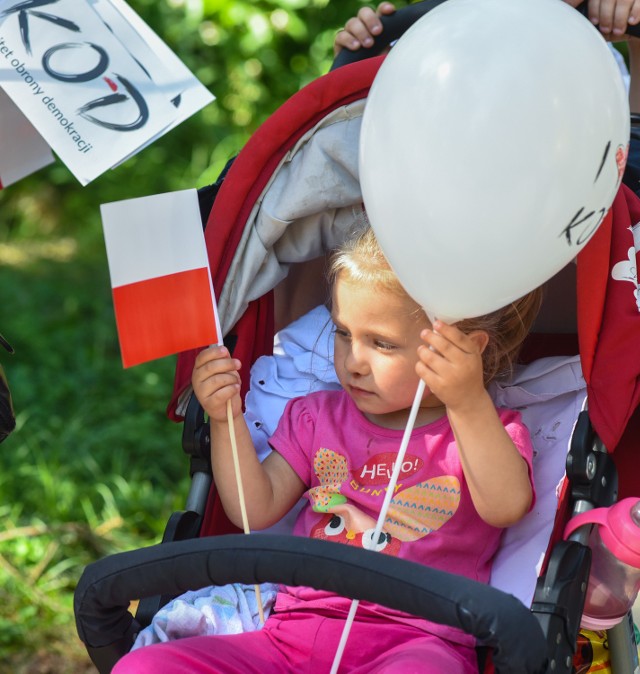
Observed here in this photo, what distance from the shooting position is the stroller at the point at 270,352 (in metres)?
1.42

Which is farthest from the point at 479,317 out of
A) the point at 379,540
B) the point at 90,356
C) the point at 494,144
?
the point at 90,356

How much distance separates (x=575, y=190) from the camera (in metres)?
1.50

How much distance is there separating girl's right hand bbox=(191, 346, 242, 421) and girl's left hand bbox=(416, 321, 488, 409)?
15.9 inches

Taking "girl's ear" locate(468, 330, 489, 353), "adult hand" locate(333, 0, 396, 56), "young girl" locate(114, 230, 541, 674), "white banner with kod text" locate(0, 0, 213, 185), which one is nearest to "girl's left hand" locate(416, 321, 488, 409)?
"young girl" locate(114, 230, 541, 674)

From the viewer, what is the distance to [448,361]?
5.60ft

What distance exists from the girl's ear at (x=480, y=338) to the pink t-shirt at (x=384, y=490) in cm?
21

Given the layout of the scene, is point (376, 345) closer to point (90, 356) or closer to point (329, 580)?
point (329, 580)

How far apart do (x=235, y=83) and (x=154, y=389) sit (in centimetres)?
191

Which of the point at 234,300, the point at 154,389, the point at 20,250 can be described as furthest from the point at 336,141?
the point at 20,250

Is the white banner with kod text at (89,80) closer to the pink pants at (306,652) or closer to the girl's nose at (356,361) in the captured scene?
the girl's nose at (356,361)

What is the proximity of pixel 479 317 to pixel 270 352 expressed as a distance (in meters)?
0.60

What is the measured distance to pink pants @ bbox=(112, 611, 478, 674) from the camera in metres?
1.67

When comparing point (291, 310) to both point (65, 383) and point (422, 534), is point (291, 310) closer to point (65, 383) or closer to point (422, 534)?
point (422, 534)

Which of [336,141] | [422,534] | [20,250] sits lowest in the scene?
[20,250]
